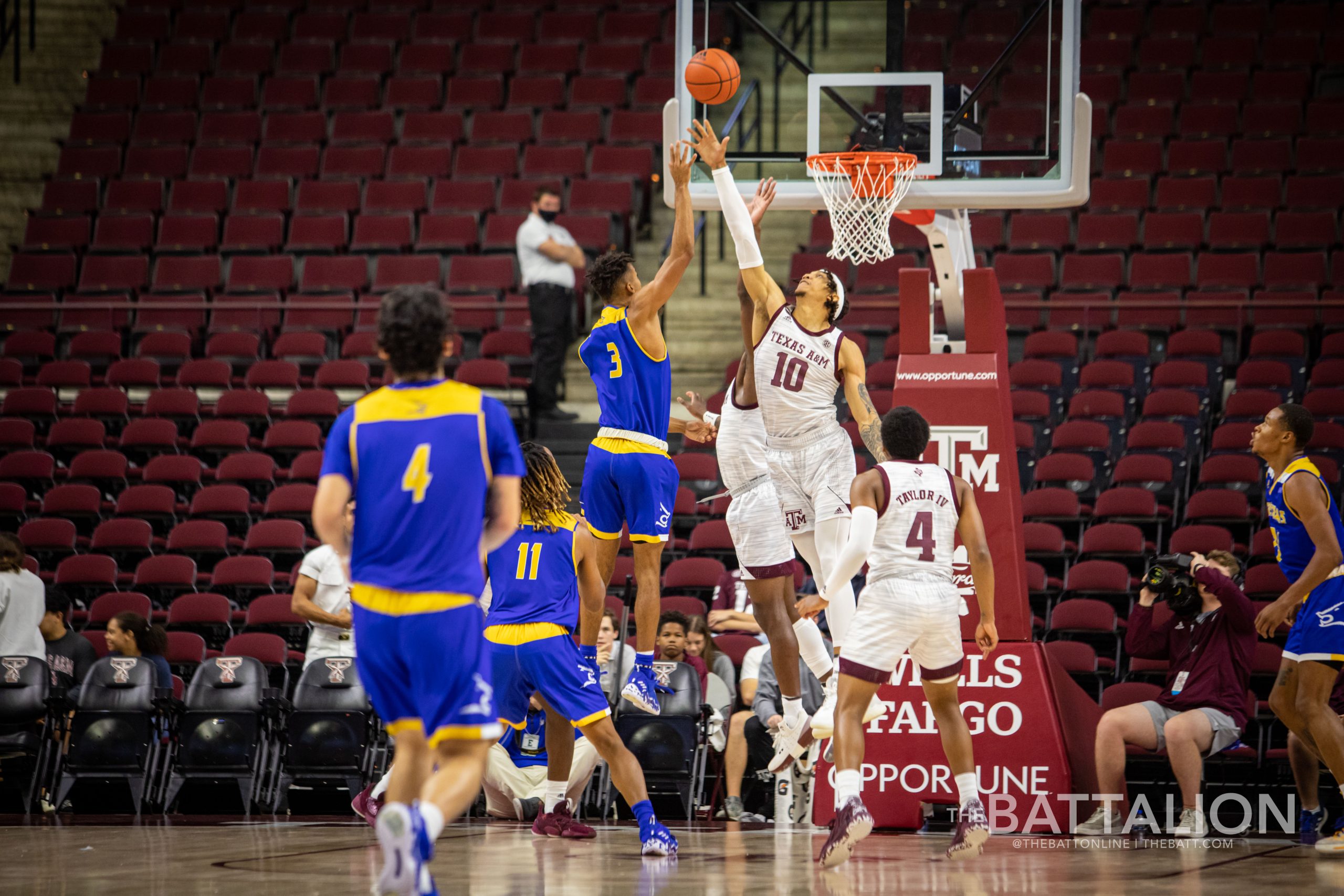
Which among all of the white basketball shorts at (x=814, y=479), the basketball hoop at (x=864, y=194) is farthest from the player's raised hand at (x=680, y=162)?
the white basketball shorts at (x=814, y=479)

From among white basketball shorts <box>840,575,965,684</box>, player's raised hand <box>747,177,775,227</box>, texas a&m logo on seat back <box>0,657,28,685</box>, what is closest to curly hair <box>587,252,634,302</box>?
player's raised hand <box>747,177,775,227</box>

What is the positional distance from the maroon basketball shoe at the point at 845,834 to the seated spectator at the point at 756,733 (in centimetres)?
289

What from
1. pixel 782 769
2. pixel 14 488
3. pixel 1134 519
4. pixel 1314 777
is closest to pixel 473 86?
pixel 14 488

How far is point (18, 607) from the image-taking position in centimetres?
1034

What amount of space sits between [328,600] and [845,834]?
5.07m

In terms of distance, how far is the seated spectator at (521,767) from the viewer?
8.88m

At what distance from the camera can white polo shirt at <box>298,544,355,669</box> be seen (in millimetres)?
10174

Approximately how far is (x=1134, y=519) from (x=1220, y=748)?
113 inches

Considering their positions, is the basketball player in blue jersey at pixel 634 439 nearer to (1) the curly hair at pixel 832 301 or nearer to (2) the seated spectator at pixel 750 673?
(1) the curly hair at pixel 832 301

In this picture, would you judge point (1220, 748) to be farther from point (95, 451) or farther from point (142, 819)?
point (95, 451)

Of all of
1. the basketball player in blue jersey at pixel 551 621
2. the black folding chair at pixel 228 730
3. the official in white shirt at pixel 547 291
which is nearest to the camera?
the basketball player in blue jersey at pixel 551 621

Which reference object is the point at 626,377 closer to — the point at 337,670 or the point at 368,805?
the point at 368,805

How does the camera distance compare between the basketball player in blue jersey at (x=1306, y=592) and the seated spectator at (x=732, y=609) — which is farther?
the seated spectator at (x=732, y=609)

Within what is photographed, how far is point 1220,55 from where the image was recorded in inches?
616
